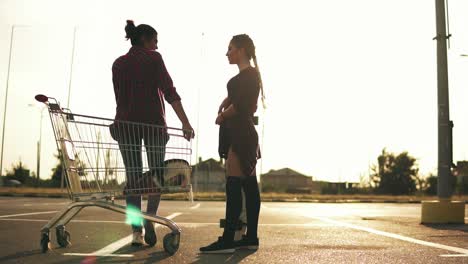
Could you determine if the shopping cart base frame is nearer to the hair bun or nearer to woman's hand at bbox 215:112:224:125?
woman's hand at bbox 215:112:224:125

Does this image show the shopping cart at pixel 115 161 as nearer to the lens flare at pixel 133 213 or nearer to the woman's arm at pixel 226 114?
the lens flare at pixel 133 213

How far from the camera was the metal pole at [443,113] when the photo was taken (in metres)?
8.44

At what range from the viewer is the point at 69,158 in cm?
425

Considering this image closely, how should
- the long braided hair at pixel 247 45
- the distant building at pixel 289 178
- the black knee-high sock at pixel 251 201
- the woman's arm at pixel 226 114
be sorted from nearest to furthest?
the woman's arm at pixel 226 114
the black knee-high sock at pixel 251 201
the long braided hair at pixel 247 45
the distant building at pixel 289 178

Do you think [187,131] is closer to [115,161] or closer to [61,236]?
[115,161]

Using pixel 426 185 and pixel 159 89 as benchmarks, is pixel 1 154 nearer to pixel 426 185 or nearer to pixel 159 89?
pixel 159 89

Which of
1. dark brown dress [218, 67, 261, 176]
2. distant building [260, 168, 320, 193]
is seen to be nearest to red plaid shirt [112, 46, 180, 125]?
dark brown dress [218, 67, 261, 176]

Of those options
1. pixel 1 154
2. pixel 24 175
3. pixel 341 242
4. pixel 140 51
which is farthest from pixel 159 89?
pixel 24 175

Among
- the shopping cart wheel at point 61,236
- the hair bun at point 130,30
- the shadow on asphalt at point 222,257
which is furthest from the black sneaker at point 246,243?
the hair bun at point 130,30

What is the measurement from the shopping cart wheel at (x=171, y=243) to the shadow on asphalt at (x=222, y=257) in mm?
206

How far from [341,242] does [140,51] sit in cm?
268

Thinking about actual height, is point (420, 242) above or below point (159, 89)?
below

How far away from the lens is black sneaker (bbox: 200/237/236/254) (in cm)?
455

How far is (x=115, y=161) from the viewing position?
A: 171 inches
